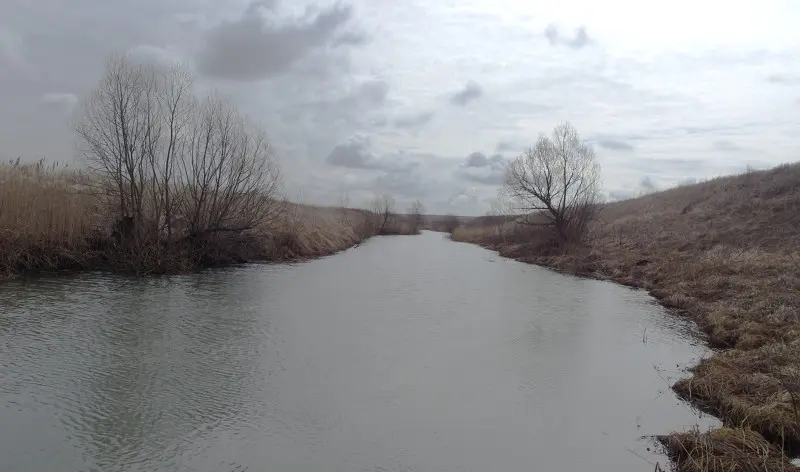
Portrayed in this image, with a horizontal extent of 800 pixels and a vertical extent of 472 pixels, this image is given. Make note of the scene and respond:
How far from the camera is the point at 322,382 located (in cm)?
593

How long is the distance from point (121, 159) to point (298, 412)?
476 inches

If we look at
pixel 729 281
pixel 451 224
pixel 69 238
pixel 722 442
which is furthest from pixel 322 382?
pixel 451 224

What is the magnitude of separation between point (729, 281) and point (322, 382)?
1046 cm

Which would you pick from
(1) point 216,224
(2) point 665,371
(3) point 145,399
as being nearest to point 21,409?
(3) point 145,399

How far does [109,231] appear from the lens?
14.2 metres

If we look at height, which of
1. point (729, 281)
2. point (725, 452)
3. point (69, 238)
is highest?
point (69, 238)

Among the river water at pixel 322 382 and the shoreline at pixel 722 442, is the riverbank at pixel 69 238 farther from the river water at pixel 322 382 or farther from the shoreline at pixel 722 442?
the shoreline at pixel 722 442

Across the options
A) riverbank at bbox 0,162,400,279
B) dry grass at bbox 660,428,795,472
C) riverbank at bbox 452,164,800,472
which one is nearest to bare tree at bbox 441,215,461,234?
riverbank at bbox 452,164,800,472

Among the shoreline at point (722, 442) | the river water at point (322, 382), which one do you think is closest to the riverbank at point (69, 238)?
the river water at point (322, 382)

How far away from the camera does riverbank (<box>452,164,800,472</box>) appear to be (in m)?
4.47

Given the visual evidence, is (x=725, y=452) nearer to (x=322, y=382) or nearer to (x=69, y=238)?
(x=322, y=382)

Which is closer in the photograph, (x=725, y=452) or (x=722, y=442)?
(x=725, y=452)

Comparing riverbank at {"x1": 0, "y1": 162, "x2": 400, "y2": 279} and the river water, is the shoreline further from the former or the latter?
riverbank at {"x1": 0, "y1": 162, "x2": 400, "y2": 279}

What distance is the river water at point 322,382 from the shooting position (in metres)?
4.24
